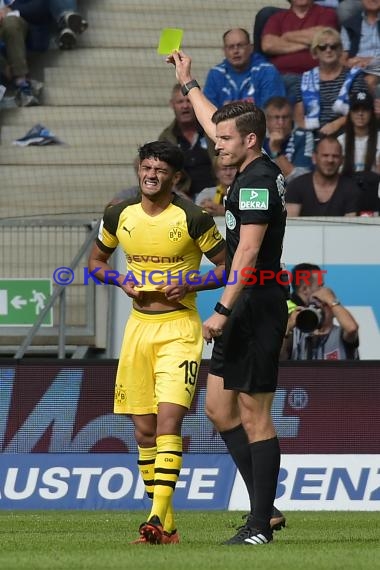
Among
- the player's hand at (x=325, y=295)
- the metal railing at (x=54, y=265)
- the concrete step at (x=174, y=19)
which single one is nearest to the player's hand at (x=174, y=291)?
the player's hand at (x=325, y=295)

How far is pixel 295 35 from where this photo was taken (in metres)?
16.8

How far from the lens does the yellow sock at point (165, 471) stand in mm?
7551

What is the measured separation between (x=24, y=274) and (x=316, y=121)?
3741 mm

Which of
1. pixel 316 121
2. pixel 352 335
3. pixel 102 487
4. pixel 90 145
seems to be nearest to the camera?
A: pixel 102 487

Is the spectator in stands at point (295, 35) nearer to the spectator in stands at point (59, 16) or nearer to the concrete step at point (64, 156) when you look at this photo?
the concrete step at point (64, 156)

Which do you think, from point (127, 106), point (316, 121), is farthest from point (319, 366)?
point (127, 106)

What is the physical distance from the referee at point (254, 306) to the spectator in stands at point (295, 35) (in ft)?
30.4

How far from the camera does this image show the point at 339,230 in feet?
44.9

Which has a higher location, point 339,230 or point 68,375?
point 339,230

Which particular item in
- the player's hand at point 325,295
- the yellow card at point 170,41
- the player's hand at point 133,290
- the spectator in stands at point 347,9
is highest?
the spectator in stands at point 347,9

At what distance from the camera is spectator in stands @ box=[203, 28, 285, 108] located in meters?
16.0

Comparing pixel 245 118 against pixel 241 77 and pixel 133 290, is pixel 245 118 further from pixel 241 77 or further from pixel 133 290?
pixel 241 77

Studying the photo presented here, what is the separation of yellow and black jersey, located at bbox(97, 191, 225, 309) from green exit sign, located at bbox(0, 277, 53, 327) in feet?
19.0

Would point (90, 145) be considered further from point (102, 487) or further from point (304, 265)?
point (102, 487)
